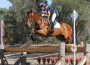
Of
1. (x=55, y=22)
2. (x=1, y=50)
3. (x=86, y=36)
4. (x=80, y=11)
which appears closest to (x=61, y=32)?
(x=55, y=22)

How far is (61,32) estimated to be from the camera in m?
16.0

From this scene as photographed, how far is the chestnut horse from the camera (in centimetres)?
1433

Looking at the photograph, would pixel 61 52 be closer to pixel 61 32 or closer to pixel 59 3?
pixel 61 32

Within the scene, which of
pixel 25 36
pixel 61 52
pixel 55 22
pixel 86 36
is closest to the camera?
pixel 61 52

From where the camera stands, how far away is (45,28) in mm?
15227

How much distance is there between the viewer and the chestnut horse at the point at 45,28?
1433cm

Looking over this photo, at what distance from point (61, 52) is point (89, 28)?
31802mm

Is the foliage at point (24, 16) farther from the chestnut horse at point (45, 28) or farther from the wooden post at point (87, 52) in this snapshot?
the wooden post at point (87, 52)

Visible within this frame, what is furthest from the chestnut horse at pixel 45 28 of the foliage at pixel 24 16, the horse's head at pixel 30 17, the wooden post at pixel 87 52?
the foliage at pixel 24 16

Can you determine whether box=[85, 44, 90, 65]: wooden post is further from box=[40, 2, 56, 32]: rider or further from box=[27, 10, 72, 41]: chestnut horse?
box=[40, 2, 56, 32]: rider

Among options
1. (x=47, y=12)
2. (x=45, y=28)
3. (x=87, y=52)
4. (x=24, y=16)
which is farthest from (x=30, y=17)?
(x=24, y=16)

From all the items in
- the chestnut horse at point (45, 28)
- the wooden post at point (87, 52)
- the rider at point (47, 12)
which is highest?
the rider at point (47, 12)

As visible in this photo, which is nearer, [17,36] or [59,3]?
[59,3]

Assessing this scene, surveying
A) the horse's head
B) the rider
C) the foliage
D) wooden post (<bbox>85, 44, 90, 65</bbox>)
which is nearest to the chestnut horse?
the horse's head
